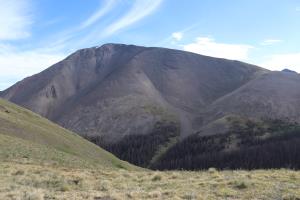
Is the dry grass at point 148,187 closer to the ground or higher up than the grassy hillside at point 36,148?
closer to the ground

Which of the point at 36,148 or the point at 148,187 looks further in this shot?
the point at 36,148

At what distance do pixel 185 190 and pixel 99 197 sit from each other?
3.65 meters

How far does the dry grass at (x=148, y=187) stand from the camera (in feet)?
60.8

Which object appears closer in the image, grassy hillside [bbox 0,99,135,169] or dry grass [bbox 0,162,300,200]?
dry grass [bbox 0,162,300,200]

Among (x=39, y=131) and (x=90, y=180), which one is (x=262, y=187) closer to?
(x=90, y=180)

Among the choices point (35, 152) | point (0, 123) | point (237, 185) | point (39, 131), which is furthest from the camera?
point (39, 131)

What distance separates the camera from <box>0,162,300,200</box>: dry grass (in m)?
18.5

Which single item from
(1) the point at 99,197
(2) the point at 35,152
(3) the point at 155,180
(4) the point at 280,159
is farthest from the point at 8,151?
(4) the point at 280,159

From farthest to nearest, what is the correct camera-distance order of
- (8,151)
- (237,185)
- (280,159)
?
1. (280,159)
2. (8,151)
3. (237,185)

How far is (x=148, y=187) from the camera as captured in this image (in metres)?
21.9

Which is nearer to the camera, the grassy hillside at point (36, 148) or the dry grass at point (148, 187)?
the dry grass at point (148, 187)

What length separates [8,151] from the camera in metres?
44.8

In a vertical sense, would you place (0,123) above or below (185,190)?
above

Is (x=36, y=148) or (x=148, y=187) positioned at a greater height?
(x=36, y=148)
